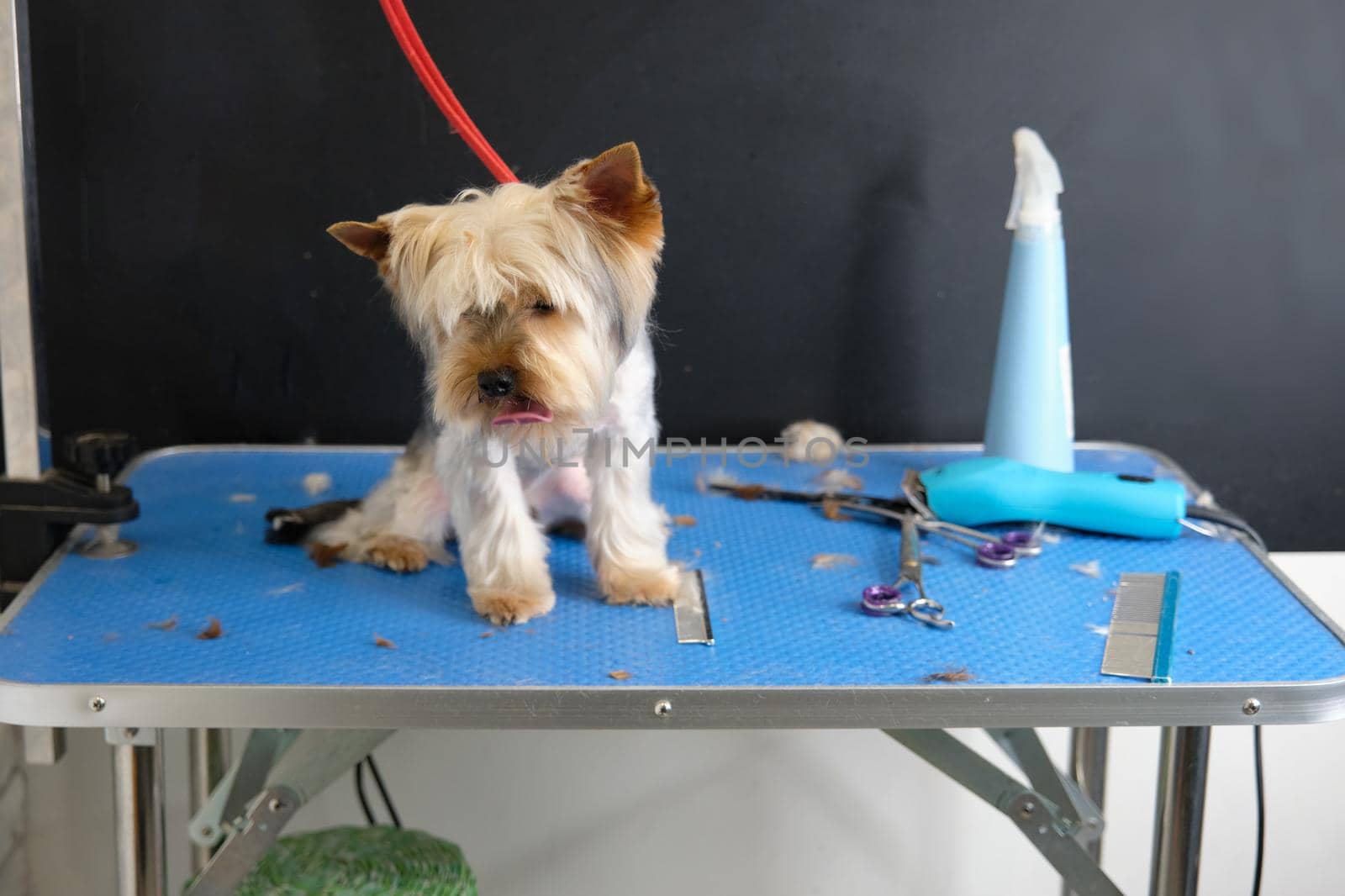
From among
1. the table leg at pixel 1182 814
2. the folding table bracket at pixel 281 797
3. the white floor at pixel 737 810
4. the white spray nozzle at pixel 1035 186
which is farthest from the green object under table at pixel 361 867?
the white spray nozzle at pixel 1035 186

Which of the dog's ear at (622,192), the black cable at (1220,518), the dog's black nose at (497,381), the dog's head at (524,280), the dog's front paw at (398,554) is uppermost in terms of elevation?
the dog's ear at (622,192)

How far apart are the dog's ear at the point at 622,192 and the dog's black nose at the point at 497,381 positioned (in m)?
0.18

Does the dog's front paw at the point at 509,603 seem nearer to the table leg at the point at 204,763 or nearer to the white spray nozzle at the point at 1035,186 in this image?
the table leg at the point at 204,763

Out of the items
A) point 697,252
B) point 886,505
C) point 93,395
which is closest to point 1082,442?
point 886,505

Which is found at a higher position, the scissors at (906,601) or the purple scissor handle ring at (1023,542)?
the purple scissor handle ring at (1023,542)

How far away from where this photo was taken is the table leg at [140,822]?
4.23 ft

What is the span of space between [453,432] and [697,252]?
1.92 feet

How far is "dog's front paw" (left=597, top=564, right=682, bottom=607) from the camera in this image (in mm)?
1404

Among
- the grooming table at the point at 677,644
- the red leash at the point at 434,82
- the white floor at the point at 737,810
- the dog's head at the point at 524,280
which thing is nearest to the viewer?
the grooming table at the point at 677,644

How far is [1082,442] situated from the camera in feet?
6.51

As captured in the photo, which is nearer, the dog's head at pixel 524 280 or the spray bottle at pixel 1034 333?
the dog's head at pixel 524 280

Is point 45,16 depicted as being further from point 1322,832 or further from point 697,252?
point 1322,832

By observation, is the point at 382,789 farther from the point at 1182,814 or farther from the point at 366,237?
the point at 1182,814

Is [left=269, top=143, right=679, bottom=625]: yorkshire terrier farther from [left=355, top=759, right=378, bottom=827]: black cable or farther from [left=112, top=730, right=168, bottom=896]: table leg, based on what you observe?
[left=355, top=759, right=378, bottom=827]: black cable
